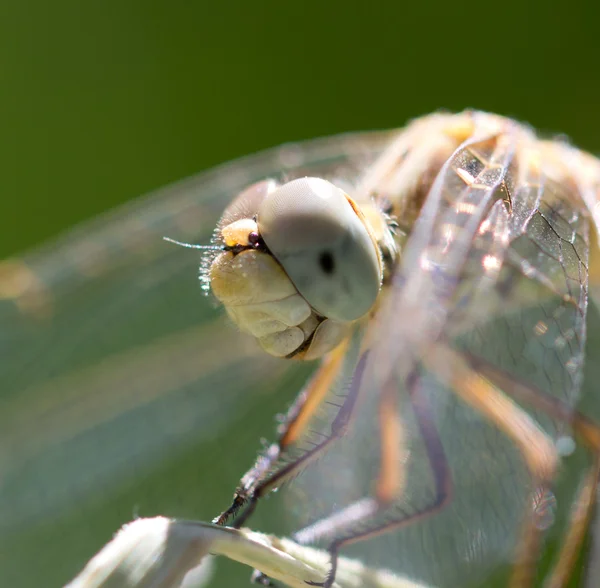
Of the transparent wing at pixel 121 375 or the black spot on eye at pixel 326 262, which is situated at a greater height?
the black spot on eye at pixel 326 262

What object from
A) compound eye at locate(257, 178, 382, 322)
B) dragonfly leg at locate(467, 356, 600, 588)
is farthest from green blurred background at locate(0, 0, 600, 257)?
compound eye at locate(257, 178, 382, 322)

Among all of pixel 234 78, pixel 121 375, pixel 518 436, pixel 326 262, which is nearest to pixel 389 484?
pixel 518 436

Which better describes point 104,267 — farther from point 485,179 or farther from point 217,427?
point 485,179

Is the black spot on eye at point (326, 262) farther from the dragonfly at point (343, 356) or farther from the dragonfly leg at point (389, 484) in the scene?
the dragonfly leg at point (389, 484)

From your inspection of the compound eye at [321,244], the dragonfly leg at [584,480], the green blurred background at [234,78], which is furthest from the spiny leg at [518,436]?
the green blurred background at [234,78]

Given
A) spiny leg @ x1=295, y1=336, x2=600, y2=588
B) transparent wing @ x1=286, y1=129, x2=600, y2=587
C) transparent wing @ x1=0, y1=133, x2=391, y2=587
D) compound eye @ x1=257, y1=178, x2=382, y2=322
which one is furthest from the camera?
transparent wing @ x1=0, y1=133, x2=391, y2=587

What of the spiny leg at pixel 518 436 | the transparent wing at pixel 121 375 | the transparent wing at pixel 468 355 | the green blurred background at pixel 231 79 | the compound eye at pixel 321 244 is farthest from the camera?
the green blurred background at pixel 231 79

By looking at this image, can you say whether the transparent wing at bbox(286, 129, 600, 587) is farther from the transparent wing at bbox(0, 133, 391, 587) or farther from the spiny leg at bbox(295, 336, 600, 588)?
the transparent wing at bbox(0, 133, 391, 587)
